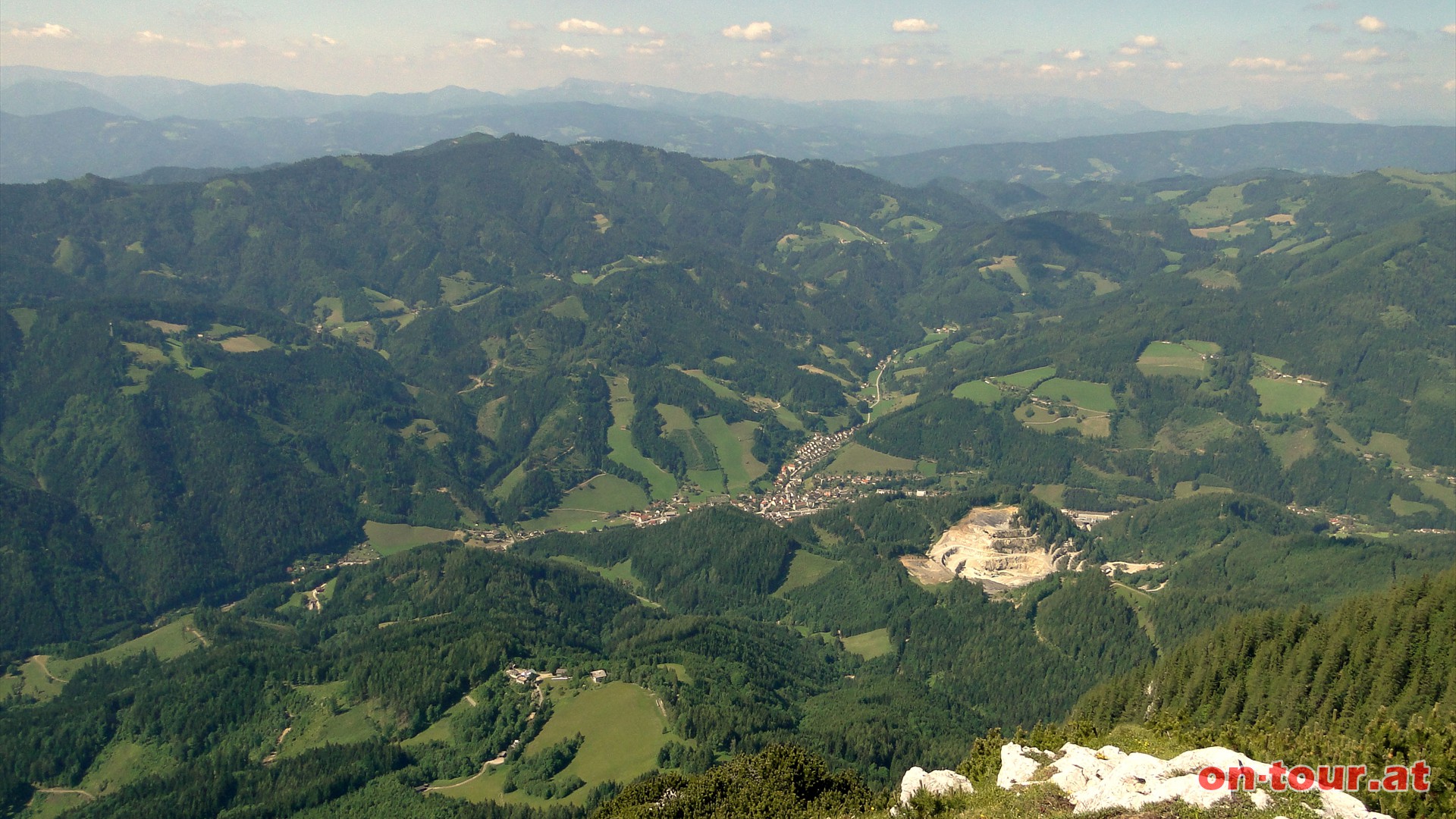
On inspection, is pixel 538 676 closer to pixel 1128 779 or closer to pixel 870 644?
pixel 870 644

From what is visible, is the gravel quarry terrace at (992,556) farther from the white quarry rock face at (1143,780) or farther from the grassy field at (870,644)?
the white quarry rock face at (1143,780)

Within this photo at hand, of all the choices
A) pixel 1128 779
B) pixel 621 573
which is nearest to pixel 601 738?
pixel 621 573

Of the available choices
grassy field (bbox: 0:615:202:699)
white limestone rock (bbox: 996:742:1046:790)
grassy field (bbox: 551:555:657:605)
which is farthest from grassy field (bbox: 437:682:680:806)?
grassy field (bbox: 0:615:202:699)

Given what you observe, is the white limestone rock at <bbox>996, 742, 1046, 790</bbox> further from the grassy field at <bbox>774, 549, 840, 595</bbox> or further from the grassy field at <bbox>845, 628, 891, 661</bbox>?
the grassy field at <bbox>774, 549, 840, 595</bbox>

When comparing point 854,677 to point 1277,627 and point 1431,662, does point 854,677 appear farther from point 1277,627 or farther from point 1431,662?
point 1431,662

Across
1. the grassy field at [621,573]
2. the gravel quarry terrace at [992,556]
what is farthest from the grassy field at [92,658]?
the gravel quarry terrace at [992,556]

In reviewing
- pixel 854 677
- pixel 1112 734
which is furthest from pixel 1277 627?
pixel 854 677
